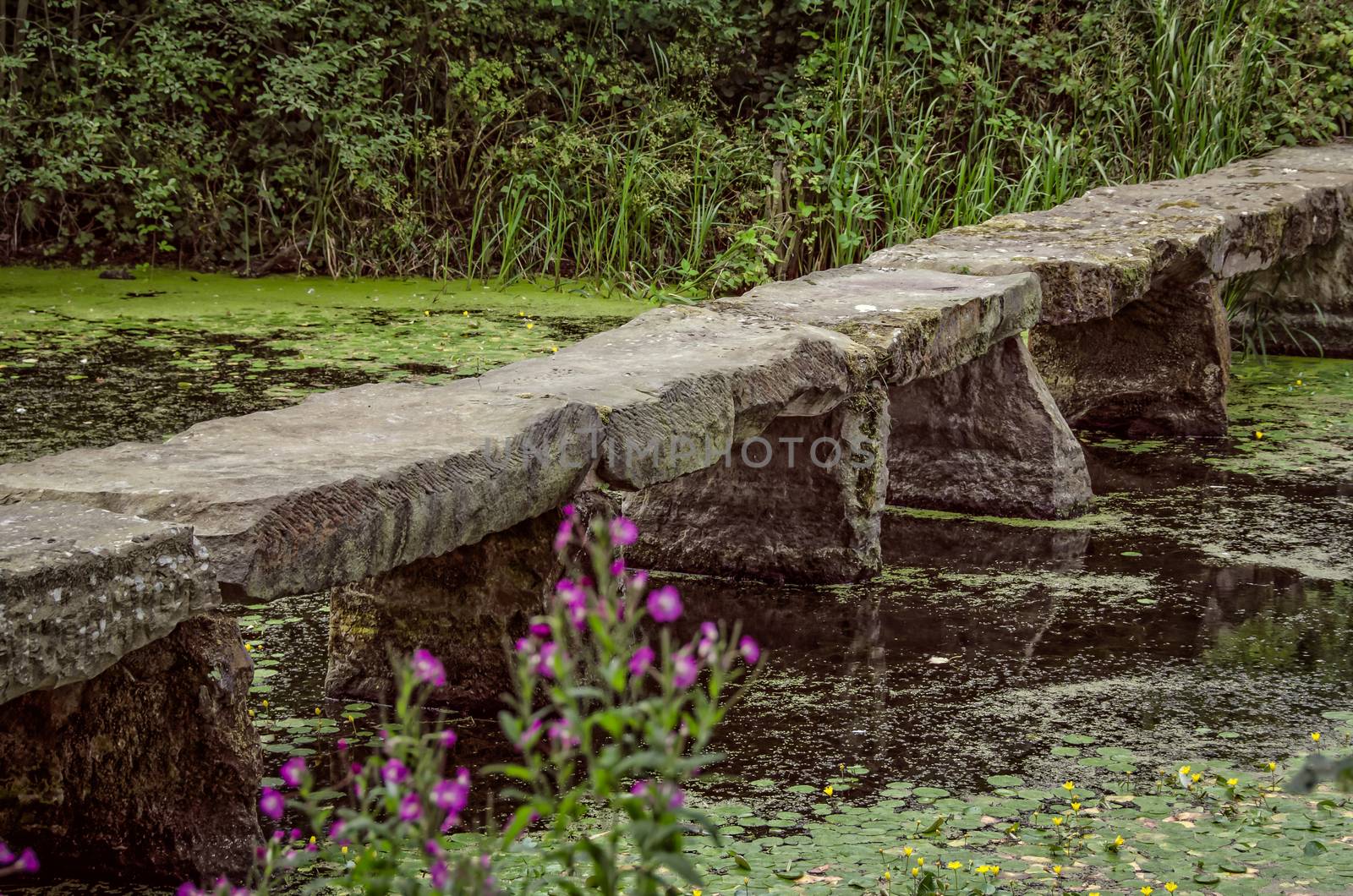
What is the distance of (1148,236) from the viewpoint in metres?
5.89

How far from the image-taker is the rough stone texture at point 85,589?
2391 mm

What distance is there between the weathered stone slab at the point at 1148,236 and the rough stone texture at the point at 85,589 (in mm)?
3313

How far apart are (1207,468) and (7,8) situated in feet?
22.0

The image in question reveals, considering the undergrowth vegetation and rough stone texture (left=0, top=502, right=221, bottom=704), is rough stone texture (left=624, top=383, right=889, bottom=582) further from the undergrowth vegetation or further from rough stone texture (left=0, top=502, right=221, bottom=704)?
the undergrowth vegetation

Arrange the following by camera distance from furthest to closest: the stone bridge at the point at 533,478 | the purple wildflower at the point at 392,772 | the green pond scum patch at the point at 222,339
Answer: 1. the green pond scum patch at the point at 222,339
2. the stone bridge at the point at 533,478
3. the purple wildflower at the point at 392,772

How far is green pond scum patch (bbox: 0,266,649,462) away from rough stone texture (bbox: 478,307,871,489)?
6.51 ft

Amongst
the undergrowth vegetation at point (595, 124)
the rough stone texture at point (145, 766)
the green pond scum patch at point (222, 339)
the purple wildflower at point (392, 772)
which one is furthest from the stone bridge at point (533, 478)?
the undergrowth vegetation at point (595, 124)

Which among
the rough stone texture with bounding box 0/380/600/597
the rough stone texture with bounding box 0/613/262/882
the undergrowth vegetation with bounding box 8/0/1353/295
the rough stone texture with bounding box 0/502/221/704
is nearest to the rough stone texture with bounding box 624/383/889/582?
the rough stone texture with bounding box 0/380/600/597

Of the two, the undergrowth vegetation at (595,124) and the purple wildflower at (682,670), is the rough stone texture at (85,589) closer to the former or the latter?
the purple wildflower at (682,670)

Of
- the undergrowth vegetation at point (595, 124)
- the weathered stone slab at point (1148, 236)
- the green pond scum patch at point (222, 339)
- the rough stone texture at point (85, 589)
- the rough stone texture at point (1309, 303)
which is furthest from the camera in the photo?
the undergrowth vegetation at point (595, 124)

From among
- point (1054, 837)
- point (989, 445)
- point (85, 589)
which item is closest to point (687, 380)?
point (1054, 837)

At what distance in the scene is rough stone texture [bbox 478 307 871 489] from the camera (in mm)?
3684

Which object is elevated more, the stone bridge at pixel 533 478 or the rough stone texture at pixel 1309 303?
the rough stone texture at pixel 1309 303

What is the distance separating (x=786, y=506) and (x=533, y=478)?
4.95ft
